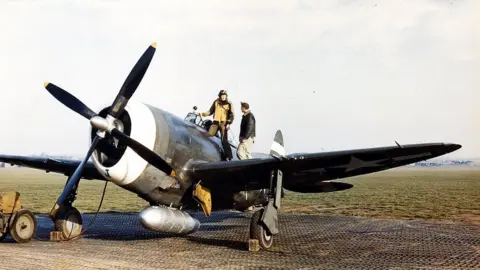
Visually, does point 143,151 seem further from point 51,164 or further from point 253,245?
point 51,164

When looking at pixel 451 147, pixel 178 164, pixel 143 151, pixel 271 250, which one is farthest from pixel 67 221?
pixel 451 147

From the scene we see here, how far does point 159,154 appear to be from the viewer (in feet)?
34.6

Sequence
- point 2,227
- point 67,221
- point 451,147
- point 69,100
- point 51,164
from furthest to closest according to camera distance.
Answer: point 51,164
point 67,221
point 2,227
point 69,100
point 451,147

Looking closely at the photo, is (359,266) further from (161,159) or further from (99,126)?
(99,126)

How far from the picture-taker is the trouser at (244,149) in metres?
12.6

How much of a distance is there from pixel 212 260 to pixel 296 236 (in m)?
4.38

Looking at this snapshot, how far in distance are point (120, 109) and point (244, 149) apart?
12.4 ft

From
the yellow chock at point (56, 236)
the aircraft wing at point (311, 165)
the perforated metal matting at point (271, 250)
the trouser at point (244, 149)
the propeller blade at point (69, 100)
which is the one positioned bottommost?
the perforated metal matting at point (271, 250)

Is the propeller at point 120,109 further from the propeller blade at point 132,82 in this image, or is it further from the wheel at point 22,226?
the wheel at point 22,226

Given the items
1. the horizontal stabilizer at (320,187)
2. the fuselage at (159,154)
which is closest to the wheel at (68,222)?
the fuselage at (159,154)

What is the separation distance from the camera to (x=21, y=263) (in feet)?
27.3

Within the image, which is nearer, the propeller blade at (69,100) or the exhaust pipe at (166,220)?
the propeller blade at (69,100)

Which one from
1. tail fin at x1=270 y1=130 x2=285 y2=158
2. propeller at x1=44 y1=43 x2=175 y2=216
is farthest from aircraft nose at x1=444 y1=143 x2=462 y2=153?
propeller at x1=44 y1=43 x2=175 y2=216

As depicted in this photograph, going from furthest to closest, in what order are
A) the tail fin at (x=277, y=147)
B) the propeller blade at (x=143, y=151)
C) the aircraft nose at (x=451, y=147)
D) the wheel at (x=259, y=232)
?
the wheel at (x=259, y=232), the tail fin at (x=277, y=147), the propeller blade at (x=143, y=151), the aircraft nose at (x=451, y=147)
